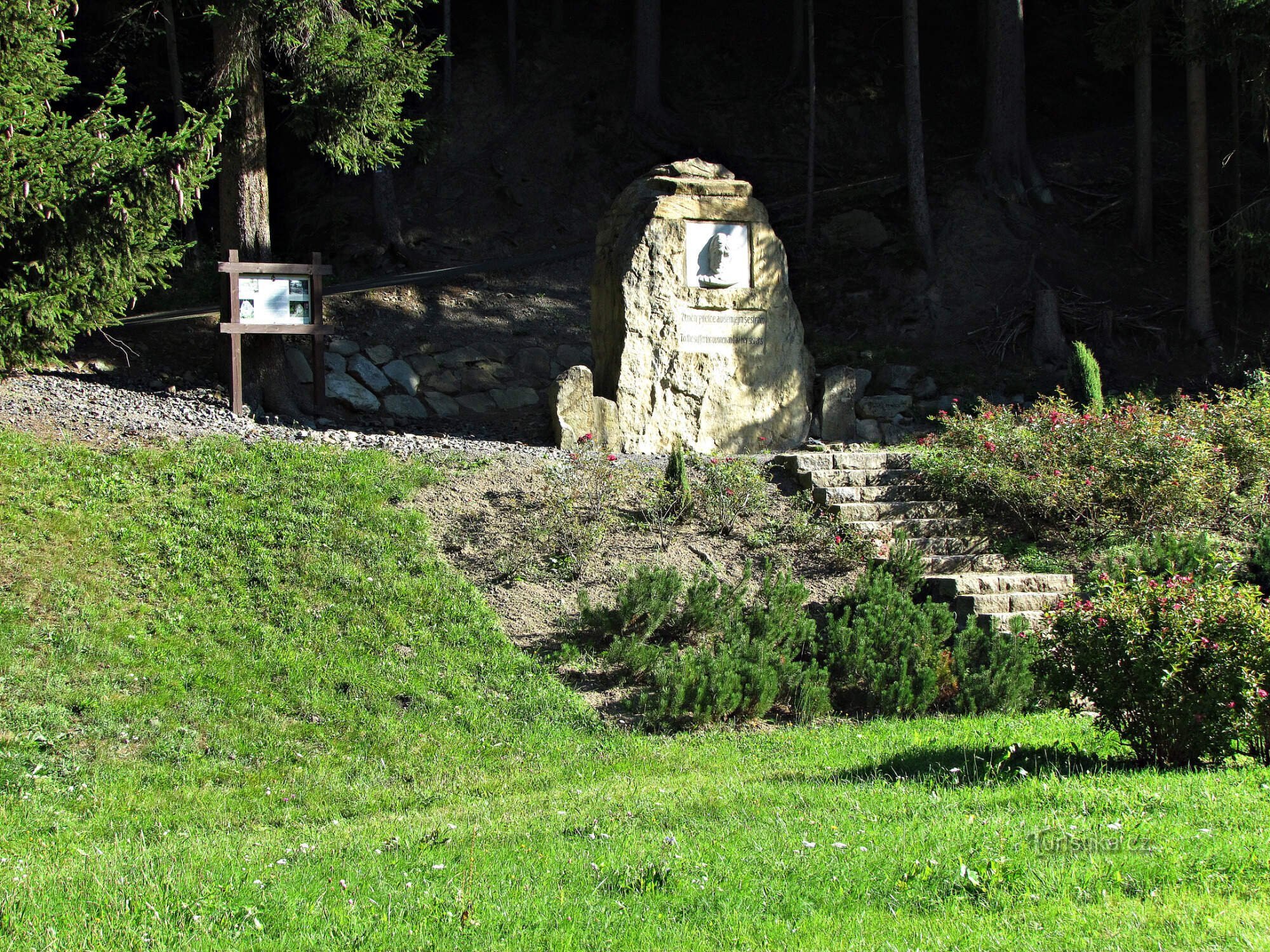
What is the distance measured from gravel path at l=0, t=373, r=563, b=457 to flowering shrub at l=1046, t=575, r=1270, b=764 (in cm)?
670

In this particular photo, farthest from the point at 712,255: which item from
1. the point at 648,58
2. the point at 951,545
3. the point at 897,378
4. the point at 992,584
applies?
the point at 648,58

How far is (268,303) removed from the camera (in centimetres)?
1299

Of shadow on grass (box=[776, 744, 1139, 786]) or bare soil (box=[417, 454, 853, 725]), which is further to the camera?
bare soil (box=[417, 454, 853, 725])

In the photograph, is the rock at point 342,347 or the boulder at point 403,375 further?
the rock at point 342,347

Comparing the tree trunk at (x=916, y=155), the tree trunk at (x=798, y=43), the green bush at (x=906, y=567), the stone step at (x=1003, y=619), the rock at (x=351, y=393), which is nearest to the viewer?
the stone step at (x=1003, y=619)

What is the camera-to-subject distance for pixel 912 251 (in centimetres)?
2028

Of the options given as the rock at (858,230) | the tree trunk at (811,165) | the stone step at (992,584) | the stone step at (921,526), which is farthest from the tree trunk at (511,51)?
the stone step at (992,584)

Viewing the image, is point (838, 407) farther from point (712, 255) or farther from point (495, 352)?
point (495, 352)

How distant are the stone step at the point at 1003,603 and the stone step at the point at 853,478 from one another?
2.24 metres

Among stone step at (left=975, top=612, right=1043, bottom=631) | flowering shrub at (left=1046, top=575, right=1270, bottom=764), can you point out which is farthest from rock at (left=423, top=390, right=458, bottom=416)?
flowering shrub at (left=1046, top=575, right=1270, bottom=764)

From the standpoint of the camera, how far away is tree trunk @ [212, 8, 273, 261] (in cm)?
1353

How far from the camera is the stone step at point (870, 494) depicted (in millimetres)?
10500

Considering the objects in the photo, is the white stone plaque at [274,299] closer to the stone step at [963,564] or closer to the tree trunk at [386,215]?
the stone step at [963,564]

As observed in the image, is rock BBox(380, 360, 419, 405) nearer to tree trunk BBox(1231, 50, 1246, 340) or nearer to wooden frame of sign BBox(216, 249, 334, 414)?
wooden frame of sign BBox(216, 249, 334, 414)
